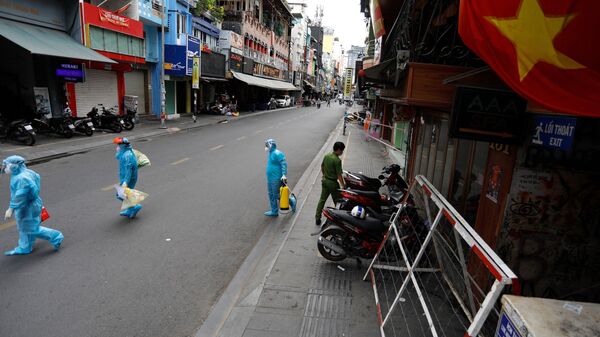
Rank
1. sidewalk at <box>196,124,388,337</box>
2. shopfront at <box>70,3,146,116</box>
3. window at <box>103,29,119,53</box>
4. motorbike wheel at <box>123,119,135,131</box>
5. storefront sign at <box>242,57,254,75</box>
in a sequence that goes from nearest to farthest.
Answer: sidewalk at <box>196,124,388,337</box> < shopfront at <box>70,3,146,116</box> < window at <box>103,29,119,53</box> < motorbike wheel at <box>123,119,135,131</box> < storefront sign at <box>242,57,254,75</box>

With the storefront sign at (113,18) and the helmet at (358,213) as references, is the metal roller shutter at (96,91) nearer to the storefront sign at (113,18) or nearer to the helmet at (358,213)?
the storefront sign at (113,18)

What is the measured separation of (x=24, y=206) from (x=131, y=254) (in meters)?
1.60

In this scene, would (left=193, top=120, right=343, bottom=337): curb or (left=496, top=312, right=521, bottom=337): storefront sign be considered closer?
(left=496, top=312, right=521, bottom=337): storefront sign

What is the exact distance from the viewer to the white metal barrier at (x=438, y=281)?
2794 mm

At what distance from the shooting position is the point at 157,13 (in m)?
24.6

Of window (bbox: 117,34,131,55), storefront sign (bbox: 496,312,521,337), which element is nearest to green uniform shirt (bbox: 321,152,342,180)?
storefront sign (bbox: 496,312,521,337)

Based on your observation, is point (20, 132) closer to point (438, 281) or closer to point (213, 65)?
point (438, 281)

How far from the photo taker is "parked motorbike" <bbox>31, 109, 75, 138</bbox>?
52.5 ft

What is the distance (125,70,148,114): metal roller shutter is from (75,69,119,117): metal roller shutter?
62.8 inches

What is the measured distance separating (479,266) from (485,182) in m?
0.97

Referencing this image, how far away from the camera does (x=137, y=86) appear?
25.3 meters

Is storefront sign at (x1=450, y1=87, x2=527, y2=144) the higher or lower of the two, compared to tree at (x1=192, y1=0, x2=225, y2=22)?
lower

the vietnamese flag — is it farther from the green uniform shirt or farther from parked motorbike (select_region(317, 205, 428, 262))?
the green uniform shirt

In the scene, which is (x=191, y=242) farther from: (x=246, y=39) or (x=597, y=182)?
(x=246, y=39)
